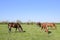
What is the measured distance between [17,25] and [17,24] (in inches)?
9.0

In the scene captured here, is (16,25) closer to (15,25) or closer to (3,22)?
(15,25)

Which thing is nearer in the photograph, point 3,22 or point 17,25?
point 17,25

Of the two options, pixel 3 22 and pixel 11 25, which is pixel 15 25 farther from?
pixel 3 22

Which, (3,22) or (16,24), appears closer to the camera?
(16,24)

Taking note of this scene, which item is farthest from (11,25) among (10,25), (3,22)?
(3,22)

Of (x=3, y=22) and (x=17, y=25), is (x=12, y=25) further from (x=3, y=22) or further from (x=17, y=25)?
(x=3, y=22)

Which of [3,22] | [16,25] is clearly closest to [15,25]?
[16,25]

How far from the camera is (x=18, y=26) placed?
2731 cm

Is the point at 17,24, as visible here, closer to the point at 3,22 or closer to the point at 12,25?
the point at 12,25

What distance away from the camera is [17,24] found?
1085 inches

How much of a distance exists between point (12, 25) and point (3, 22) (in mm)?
82829

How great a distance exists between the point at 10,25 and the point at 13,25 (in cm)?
72

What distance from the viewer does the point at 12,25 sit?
92.9ft

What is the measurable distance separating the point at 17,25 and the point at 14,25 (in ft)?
2.38
